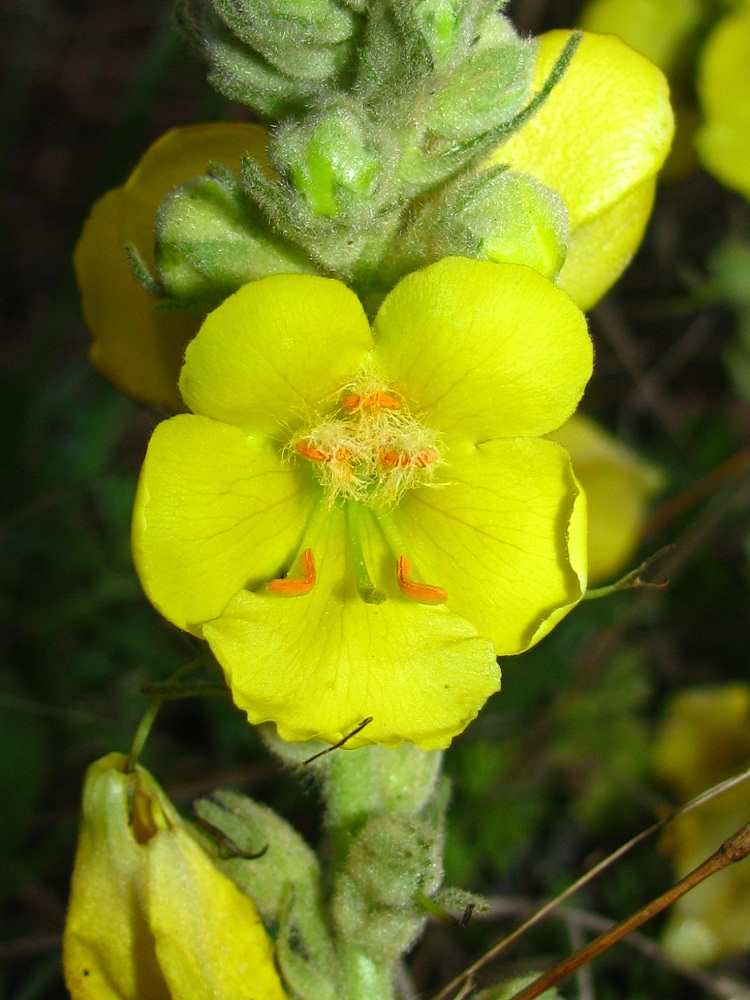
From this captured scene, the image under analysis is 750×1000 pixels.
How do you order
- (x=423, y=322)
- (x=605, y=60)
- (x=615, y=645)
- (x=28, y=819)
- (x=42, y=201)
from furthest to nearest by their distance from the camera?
(x=42, y=201), (x=615, y=645), (x=28, y=819), (x=605, y=60), (x=423, y=322)

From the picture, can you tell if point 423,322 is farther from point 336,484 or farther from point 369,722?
point 369,722

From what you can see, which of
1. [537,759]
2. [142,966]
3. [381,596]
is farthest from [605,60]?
[537,759]

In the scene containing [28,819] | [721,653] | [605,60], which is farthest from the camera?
[721,653]

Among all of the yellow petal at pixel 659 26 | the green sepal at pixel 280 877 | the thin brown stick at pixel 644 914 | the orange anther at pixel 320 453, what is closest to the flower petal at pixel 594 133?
the orange anther at pixel 320 453

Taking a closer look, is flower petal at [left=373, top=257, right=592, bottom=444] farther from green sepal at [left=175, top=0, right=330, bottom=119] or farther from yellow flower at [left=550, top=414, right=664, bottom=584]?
yellow flower at [left=550, top=414, right=664, bottom=584]

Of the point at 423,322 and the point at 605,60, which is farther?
the point at 605,60

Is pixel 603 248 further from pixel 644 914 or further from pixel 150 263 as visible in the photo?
pixel 644 914

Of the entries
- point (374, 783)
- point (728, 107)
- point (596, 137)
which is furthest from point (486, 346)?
point (728, 107)
